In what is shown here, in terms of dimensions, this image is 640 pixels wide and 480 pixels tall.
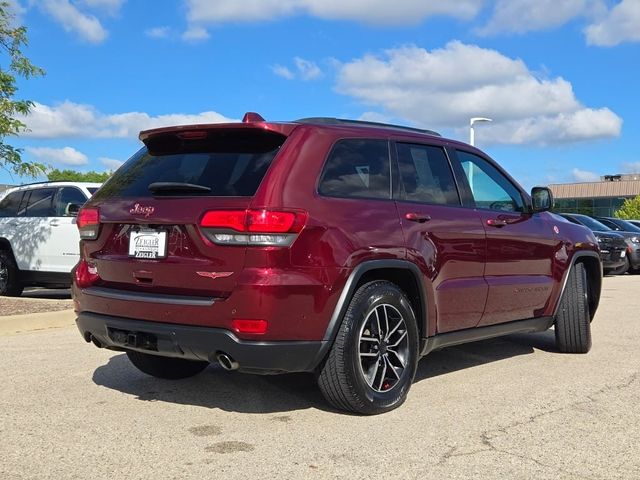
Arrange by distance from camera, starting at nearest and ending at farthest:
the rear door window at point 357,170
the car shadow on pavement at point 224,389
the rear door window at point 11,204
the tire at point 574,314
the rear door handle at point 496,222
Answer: the rear door window at point 357,170
the car shadow on pavement at point 224,389
the rear door handle at point 496,222
the tire at point 574,314
the rear door window at point 11,204

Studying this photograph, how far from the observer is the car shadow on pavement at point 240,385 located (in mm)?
4848

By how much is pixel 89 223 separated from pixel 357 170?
5.95ft

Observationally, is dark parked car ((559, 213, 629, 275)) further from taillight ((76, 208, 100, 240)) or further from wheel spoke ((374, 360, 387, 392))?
taillight ((76, 208, 100, 240))

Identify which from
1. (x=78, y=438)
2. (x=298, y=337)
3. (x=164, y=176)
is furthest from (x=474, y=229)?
(x=78, y=438)

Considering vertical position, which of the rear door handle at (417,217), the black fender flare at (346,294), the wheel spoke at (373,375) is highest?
the rear door handle at (417,217)

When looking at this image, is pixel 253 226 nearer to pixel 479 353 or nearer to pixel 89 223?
pixel 89 223

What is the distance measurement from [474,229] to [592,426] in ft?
5.31

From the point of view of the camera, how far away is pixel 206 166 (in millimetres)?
4422

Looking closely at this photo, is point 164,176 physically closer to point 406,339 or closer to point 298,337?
point 298,337

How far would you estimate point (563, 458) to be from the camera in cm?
380

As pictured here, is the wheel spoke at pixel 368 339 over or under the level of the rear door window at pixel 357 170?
under

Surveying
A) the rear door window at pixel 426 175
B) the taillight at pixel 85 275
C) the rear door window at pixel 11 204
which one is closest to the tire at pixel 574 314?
the rear door window at pixel 426 175

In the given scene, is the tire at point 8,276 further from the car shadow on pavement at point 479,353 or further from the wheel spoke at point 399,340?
the wheel spoke at point 399,340

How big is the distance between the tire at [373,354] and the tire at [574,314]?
2.39 m
